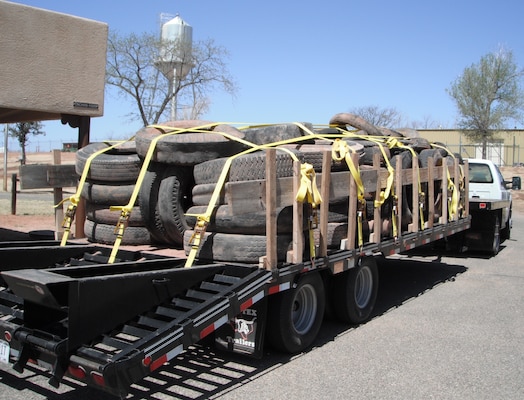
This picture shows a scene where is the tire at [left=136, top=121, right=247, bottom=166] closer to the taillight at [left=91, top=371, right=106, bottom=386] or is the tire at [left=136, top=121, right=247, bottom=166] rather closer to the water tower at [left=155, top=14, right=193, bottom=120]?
the taillight at [left=91, top=371, right=106, bottom=386]

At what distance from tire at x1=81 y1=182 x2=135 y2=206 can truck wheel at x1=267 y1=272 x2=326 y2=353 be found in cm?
215

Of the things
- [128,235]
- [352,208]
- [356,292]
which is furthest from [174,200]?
[356,292]

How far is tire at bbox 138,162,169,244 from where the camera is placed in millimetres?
6289

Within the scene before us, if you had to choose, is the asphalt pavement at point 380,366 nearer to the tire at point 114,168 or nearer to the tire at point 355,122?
the tire at point 114,168

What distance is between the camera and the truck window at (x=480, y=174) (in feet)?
44.7

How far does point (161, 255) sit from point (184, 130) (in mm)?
1505

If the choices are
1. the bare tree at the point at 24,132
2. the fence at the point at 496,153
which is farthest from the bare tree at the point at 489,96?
the bare tree at the point at 24,132

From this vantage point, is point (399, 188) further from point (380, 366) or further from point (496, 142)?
point (496, 142)

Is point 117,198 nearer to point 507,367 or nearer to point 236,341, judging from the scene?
point 236,341

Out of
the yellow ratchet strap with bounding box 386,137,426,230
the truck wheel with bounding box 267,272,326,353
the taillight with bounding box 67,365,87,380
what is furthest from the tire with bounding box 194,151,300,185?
the yellow ratchet strap with bounding box 386,137,426,230

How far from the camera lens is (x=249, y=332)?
529 centimetres

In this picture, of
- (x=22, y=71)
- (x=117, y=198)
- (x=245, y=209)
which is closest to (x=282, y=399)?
(x=245, y=209)

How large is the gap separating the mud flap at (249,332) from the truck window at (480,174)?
32.2 ft

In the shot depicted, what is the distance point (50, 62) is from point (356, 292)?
5922mm
